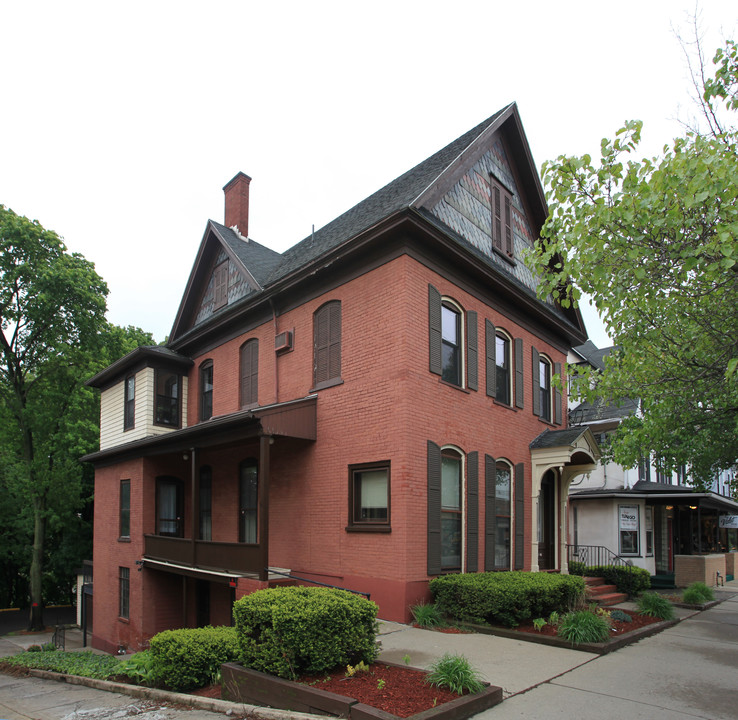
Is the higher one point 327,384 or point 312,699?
point 327,384

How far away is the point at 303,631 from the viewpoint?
720 centimetres

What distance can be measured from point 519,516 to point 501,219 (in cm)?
744

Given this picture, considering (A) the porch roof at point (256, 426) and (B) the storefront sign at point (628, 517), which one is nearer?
(A) the porch roof at point (256, 426)

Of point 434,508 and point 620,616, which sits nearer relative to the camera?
point 620,616

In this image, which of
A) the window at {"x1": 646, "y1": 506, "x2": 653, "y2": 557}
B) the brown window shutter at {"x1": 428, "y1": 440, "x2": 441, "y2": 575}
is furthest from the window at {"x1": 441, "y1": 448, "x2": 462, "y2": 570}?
the window at {"x1": 646, "y1": 506, "x2": 653, "y2": 557}

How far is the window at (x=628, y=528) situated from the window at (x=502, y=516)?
29.0 feet

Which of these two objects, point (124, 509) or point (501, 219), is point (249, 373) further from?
point (501, 219)

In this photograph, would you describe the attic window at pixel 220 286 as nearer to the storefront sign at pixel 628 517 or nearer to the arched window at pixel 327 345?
the arched window at pixel 327 345

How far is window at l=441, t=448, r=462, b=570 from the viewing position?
12953 millimetres

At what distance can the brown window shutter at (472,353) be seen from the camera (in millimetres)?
14266

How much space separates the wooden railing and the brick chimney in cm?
1091

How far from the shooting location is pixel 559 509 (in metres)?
18.0

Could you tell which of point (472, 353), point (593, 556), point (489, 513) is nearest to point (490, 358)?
point (472, 353)

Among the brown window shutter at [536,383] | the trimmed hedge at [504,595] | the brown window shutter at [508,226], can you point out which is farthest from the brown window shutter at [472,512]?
the brown window shutter at [508,226]
